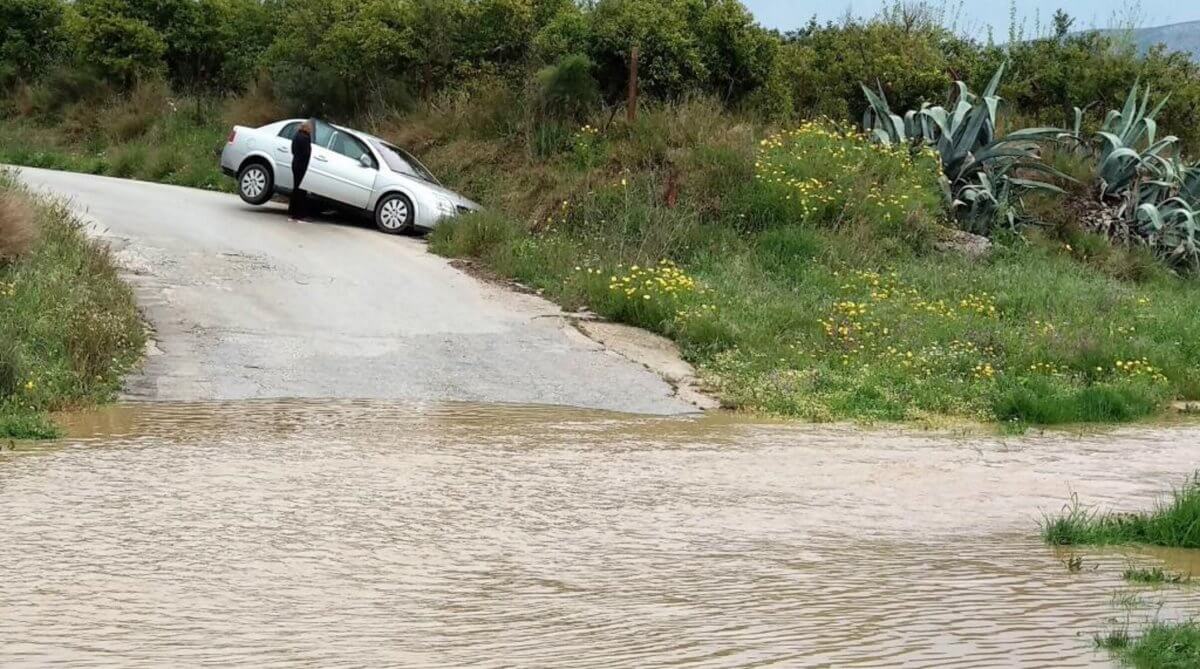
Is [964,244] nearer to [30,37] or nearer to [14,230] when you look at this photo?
[14,230]

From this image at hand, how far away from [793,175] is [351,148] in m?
6.55

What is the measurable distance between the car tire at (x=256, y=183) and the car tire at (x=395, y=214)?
1959 mm

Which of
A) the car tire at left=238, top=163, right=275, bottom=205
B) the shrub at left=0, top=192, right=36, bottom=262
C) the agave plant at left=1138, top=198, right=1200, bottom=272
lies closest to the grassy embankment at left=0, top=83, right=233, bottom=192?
the car tire at left=238, top=163, right=275, bottom=205

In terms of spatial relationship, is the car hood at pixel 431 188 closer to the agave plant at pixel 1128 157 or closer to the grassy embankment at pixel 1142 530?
the agave plant at pixel 1128 157

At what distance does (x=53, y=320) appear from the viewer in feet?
41.0

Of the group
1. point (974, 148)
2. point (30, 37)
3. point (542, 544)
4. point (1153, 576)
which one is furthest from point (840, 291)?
point (30, 37)

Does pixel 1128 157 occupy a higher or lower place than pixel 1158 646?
higher

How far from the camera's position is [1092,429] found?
40.5 ft

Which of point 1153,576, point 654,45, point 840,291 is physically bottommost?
point 1153,576

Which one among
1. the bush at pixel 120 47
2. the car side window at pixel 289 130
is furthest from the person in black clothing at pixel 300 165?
the bush at pixel 120 47

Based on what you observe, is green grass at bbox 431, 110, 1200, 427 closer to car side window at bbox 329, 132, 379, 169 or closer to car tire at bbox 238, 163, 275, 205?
car side window at bbox 329, 132, 379, 169

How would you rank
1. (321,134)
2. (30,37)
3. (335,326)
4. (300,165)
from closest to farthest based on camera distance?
(335,326)
(300,165)
(321,134)
(30,37)

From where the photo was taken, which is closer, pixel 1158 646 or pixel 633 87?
pixel 1158 646

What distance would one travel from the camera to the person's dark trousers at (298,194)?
1997 cm
